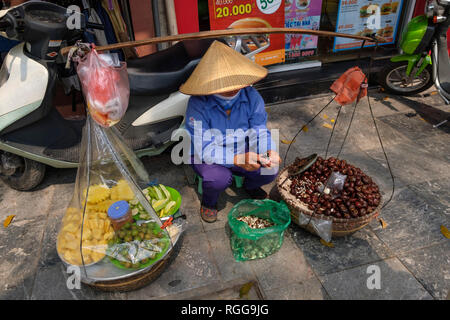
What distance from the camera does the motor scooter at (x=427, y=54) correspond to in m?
3.68

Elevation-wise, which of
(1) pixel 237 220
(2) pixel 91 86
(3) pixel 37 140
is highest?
(2) pixel 91 86

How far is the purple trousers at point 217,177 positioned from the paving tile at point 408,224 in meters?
1.03

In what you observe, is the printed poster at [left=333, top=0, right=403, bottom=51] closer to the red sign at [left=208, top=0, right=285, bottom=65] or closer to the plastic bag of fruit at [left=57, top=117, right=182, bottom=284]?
the red sign at [left=208, top=0, right=285, bottom=65]

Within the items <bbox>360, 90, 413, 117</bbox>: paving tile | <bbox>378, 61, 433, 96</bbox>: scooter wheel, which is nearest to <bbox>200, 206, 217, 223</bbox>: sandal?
<bbox>360, 90, 413, 117</bbox>: paving tile

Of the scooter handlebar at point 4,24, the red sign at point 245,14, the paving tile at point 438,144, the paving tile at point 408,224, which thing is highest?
the scooter handlebar at point 4,24

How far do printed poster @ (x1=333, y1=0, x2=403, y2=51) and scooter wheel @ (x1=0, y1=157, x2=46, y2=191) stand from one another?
4342 millimetres

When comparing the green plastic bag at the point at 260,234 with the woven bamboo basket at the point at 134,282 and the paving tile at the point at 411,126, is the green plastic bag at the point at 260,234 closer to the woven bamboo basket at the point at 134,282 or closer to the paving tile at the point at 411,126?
the woven bamboo basket at the point at 134,282

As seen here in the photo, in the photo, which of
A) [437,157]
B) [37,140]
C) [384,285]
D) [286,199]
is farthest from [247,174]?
[437,157]

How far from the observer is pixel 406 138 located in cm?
372

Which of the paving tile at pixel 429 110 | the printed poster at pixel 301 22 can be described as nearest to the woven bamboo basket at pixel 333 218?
the paving tile at pixel 429 110

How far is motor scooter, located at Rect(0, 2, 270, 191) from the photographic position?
262 centimetres

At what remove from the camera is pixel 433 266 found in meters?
2.33

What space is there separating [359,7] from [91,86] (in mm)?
4222
